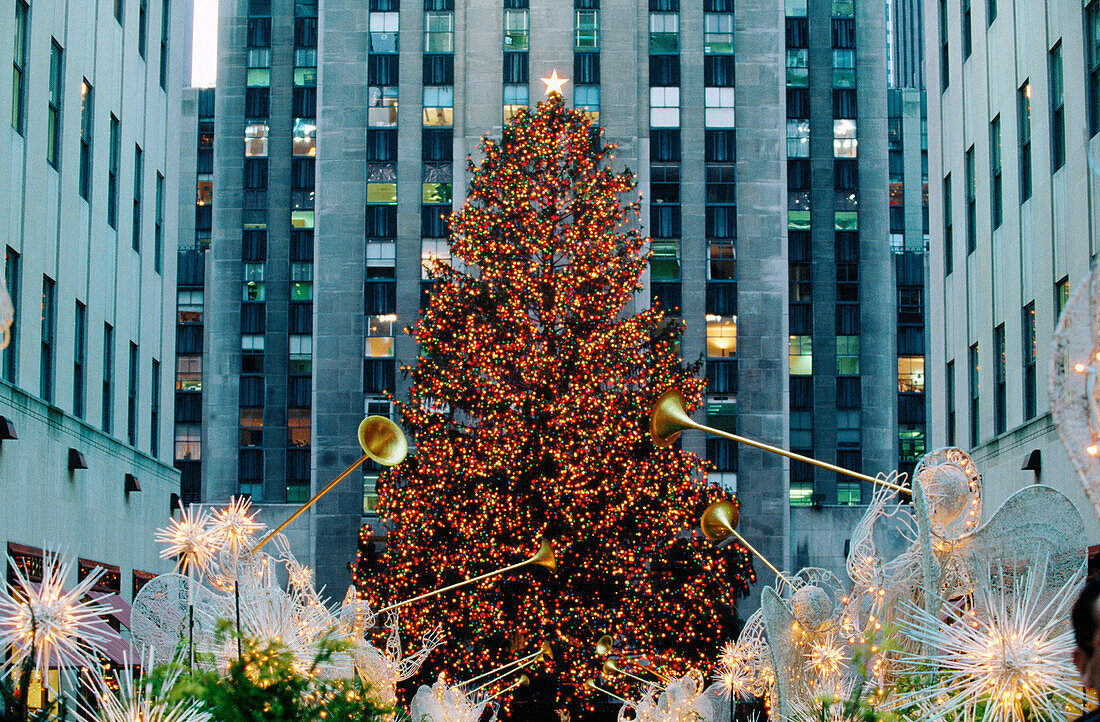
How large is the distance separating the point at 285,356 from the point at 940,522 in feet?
151

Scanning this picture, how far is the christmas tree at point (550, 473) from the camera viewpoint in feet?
90.6

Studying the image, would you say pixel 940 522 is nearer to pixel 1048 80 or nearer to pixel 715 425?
pixel 1048 80

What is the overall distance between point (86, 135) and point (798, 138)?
39100 mm

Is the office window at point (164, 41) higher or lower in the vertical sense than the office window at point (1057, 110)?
higher

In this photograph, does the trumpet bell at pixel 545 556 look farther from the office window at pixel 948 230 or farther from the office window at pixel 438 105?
the office window at pixel 438 105

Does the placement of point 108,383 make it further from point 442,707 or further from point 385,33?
point 385,33

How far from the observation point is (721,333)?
46469 millimetres

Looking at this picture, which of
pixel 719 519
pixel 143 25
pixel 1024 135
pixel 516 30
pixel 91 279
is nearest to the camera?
pixel 719 519

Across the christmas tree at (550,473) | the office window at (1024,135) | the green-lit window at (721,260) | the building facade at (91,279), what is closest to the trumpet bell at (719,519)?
the building facade at (91,279)

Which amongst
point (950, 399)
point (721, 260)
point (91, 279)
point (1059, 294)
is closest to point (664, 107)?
point (721, 260)

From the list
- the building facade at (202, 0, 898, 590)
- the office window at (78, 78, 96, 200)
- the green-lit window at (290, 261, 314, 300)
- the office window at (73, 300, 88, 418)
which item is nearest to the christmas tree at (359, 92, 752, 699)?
the office window at (73, 300, 88, 418)

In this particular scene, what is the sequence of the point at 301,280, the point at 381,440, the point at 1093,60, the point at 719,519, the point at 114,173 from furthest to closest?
the point at 301,280 < the point at 114,173 < the point at 1093,60 < the point at 719,519 < the point at 381,440

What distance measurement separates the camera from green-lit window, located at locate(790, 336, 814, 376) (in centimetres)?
5562

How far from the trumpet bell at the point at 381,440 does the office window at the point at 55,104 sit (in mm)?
10203
